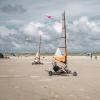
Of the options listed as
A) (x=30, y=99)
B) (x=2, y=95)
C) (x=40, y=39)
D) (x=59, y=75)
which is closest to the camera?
(x=30, y=99)

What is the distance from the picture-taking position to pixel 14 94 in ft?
58.4

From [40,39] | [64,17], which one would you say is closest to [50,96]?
[64,17]

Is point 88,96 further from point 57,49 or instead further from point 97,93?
point 57,49

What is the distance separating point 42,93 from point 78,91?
2393mm

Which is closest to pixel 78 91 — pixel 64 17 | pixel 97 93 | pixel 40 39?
pixel 97 93

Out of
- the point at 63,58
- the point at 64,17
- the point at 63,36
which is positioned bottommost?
the point at 63,58

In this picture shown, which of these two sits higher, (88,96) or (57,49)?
(57,49)

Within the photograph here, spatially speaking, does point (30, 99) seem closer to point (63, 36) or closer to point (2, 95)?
point (2, 95)

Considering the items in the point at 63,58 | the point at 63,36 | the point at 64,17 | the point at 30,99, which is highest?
the point at 64,17

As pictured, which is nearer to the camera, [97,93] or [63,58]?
[97,93]

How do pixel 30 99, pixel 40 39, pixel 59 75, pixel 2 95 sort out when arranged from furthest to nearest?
1. pixel 40 39
2. pixel 59 75
3. pixel 2 95
4. pixel 30 99

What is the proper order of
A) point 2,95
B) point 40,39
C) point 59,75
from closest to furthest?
point 2,95, point 59,75, point 40,39

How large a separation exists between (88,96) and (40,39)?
42317mm

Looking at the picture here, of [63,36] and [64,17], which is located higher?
[64,17]
